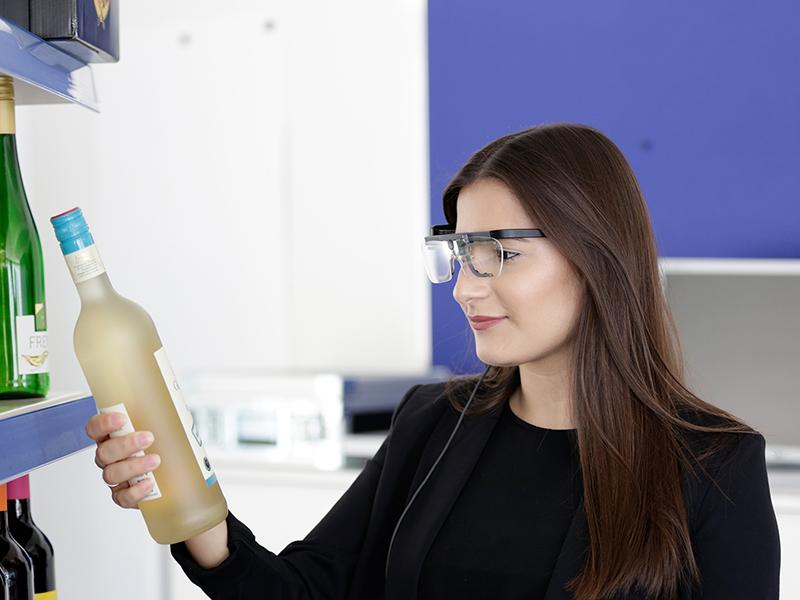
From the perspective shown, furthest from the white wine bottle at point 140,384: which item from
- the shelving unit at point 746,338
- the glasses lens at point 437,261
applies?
the shelving unit at point 746,338

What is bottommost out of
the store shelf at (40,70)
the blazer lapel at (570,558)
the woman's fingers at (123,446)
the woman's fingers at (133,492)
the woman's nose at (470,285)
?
the blazer lapel at (570,558)

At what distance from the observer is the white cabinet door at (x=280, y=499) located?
2689 mm

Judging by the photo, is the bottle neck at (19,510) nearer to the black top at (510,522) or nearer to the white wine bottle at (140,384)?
the white wine bottle at (140,384)

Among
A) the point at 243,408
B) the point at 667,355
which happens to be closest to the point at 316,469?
the point at 243,408

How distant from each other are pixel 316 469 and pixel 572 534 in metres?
1.43

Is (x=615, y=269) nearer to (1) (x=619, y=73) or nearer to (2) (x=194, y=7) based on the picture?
(1) (x=619, y=73)

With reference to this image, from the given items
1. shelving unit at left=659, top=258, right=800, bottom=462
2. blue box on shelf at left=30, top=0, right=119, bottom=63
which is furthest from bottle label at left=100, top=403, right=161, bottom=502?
shelving unit at left=659, top=258, right=800, bottom=462

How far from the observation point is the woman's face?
1.40 m

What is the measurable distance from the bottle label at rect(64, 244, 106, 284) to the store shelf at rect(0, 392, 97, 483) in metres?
0.14

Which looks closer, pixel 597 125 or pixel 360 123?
pixel 597 125

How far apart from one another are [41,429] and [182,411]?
14 centimetres

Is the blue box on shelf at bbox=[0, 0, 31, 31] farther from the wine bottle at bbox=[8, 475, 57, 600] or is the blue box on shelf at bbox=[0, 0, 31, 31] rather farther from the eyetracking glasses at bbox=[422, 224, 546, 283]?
the eyetracking glasses at bbox=[422, 224, 546, 283]

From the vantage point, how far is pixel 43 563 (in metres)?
1.12

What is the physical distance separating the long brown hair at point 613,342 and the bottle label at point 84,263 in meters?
0.67
